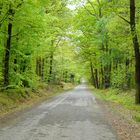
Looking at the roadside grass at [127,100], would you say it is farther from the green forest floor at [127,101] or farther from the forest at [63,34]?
the forest at [63,34]

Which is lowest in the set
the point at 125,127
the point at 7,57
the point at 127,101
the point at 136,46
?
the point at 125,127

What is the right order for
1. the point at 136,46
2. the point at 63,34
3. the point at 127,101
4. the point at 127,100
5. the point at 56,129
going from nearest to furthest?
the point at 56,129
the point at 136,46
the point at 127,101
the point at 127,100
the point at 63,34

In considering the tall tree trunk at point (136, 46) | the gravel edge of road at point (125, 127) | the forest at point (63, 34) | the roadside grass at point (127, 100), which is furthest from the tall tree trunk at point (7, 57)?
the gravel edge of road at point (125, 127)

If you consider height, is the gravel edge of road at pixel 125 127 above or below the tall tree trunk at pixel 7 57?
below

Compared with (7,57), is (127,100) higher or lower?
lower

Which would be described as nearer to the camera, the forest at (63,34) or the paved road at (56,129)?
the paved road at (56,129)

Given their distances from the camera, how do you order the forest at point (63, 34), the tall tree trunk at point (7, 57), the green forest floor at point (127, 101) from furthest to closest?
1. the tall tree trunk at point (7, 57)
2. the forest at point (63, 34)
3. the green forest floor at point (127, 101)

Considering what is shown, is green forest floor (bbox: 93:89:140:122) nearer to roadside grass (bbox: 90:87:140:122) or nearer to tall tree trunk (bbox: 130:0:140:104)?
roadside grass (bbox: 90:87:140:122)

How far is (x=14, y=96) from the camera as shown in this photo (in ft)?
80.7

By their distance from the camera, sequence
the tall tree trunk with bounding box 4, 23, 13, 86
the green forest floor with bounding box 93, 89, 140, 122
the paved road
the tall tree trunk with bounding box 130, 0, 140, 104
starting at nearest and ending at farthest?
the paved road
the green forest floor with bounding box 93, 89, 140, 122
the tall tree trunk with bounding box 130, 0, 140, 104
the tall tree trunk with bounding box 4, 23, 13, 86

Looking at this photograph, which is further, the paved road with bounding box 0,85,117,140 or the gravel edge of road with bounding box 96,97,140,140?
the gravel edge of road with bounding box 96,97,140,140

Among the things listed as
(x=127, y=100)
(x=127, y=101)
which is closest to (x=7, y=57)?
(x=127, y=101)

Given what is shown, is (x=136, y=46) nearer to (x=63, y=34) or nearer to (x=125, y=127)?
(x=125, y=127)

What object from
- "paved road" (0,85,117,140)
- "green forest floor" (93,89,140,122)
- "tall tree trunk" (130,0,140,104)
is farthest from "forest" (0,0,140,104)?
"paved road" (0,85,117,140)
